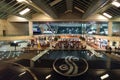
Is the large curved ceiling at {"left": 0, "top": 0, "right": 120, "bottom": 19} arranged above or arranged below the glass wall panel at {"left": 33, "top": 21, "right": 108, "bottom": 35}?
above

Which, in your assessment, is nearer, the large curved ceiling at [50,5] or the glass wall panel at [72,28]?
the large curved ceiling at [50,5]

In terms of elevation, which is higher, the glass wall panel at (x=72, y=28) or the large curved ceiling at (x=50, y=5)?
the large curved ceiling at (x=50, y=5)

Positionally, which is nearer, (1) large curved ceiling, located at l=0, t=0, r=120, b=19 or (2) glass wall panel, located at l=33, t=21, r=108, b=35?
(1) large curved ceiling, located at l=0, t=0, r=120, b=19

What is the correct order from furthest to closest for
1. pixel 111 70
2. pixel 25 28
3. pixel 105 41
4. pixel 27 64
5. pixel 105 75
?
pixel 25 28
pixel 105 41
pixel 27 64
pixel 111 70
pixel 105 75

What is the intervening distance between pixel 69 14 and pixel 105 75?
681 inches

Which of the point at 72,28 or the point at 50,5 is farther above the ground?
the point at 50,5

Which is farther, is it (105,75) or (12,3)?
(12,3)

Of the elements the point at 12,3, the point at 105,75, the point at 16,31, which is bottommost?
the point at 105,75

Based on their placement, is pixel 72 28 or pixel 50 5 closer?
pixel 50 5

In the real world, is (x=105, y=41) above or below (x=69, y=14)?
below

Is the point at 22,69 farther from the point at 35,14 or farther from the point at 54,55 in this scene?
the point at 35,14

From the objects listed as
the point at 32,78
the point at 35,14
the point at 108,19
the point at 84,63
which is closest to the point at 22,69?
the point at 32,78

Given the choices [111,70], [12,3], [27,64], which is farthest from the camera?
[12,3]

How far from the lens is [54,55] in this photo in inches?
668
